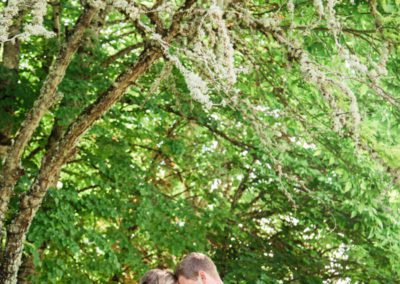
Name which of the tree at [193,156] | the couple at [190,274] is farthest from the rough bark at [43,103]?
the couple at [190,274]

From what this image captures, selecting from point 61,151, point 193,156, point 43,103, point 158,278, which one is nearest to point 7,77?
point 43,103

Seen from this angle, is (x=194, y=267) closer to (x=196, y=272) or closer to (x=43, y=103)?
(x=196, y=272)

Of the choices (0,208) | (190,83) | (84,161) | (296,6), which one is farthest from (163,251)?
(190,83)

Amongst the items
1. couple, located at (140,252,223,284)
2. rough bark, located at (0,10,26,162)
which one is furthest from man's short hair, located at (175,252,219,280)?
rough bark, located at (0,10,26,162)

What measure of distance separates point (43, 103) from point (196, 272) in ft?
6.30

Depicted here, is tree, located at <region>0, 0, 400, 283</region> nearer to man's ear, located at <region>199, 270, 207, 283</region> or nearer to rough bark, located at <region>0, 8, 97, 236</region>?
rough bark, located at <region>0, 8, 97, 236</region>

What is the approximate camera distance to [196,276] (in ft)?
11.5

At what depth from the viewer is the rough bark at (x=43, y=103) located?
174 inches

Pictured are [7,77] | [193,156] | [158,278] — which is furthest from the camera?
[193,156]

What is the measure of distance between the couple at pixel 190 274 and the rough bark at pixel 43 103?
69.7 inches

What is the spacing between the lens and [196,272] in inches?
138

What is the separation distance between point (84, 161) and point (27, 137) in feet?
10.3

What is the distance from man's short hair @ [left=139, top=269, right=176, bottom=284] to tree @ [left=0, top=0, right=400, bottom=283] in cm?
124

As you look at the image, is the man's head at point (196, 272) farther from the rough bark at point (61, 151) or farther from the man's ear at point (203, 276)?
the rough bark at point (61, 151)
